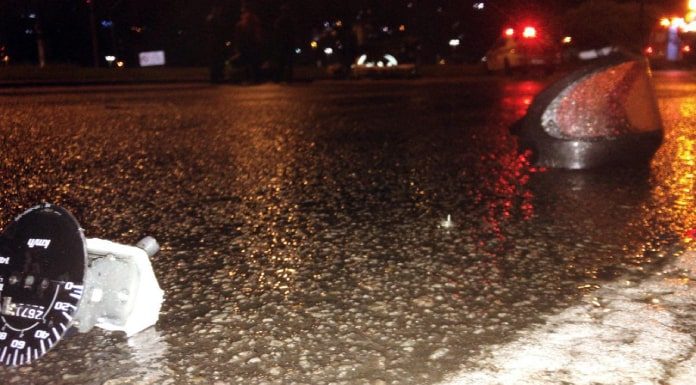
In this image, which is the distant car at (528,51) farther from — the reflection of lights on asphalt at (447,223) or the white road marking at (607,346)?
the white road marking at (607,346)

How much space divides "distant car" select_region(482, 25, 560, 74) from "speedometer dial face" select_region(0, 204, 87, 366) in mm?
21340

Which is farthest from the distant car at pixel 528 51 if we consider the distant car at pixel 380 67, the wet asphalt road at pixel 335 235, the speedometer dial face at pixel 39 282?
the speedometer dial face at pixel 39 282

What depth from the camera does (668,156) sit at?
6.90 metres

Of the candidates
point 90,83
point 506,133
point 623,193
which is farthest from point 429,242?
point 90,83

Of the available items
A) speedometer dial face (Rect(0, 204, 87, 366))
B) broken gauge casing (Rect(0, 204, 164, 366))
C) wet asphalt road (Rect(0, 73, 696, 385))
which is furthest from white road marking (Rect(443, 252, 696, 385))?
speedometer dial face (Rect(0, 204, 87, 366))

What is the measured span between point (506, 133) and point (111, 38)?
2579cm

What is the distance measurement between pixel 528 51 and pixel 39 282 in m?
21.5

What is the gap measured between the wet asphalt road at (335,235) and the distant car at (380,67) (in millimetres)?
14288

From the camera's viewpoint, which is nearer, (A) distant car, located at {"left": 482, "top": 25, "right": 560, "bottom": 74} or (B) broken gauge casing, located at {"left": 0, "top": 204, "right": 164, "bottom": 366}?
(B) broken gauge casing, located at {"left": 0, "top": 204, "right": 164, "bottom": 366}

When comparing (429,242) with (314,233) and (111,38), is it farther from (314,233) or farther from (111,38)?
(111,38)

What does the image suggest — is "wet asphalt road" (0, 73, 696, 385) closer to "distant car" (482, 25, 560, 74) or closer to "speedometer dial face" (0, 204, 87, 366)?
"speedometer dial face" (0, 204, 87, 366)

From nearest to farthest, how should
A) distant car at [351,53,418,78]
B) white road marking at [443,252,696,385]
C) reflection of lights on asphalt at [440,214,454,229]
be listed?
1. white road marking at [443,252,696,385]
2. reflection of lights on asphalt at [440,214,454,229]
3. distant car at [351,53,418,78]

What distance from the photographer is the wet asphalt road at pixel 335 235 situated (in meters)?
2.77

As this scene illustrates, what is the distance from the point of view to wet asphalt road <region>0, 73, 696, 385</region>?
277 cm
